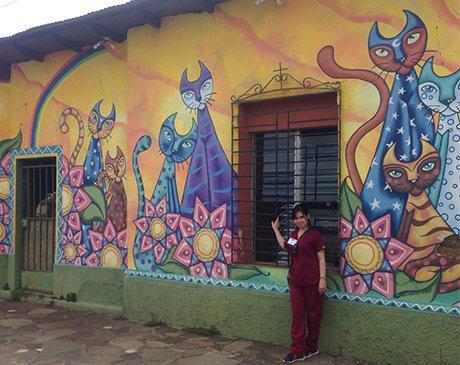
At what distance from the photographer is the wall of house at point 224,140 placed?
4320mm

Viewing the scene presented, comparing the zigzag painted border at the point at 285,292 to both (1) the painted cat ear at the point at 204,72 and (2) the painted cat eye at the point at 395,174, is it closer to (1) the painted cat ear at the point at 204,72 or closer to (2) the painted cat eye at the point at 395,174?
(2) the painted cat eye at the point at 395,174

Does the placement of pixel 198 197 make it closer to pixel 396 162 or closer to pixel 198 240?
pixel 198 240

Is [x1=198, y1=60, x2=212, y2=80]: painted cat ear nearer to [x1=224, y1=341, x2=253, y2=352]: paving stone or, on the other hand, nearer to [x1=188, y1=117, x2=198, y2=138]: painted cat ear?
[x1=188, y1=117, x2=198, y2=138]: painted cat ear

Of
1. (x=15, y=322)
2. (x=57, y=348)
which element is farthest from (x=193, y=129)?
(x=15, y=322)

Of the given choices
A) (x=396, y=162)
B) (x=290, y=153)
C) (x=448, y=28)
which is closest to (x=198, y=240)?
(x=290, y=153)

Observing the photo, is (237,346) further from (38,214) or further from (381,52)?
(38,214)

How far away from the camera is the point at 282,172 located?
5402 millimetres

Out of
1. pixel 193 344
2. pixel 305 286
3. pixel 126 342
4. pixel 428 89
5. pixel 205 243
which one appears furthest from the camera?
pixel 205 243

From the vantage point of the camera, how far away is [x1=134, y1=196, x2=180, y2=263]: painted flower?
5973 millimetres

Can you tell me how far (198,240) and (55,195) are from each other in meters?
3.16

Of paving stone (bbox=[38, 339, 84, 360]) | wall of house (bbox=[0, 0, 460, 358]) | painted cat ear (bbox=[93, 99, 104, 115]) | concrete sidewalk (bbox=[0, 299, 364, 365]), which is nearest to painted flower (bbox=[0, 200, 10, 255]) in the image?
wall of house (bbox=[0, 0, 460, 358])

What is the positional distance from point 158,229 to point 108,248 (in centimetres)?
108

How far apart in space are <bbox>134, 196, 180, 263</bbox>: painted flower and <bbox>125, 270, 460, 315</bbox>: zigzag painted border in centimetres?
29

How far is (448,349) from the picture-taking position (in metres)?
4.16
